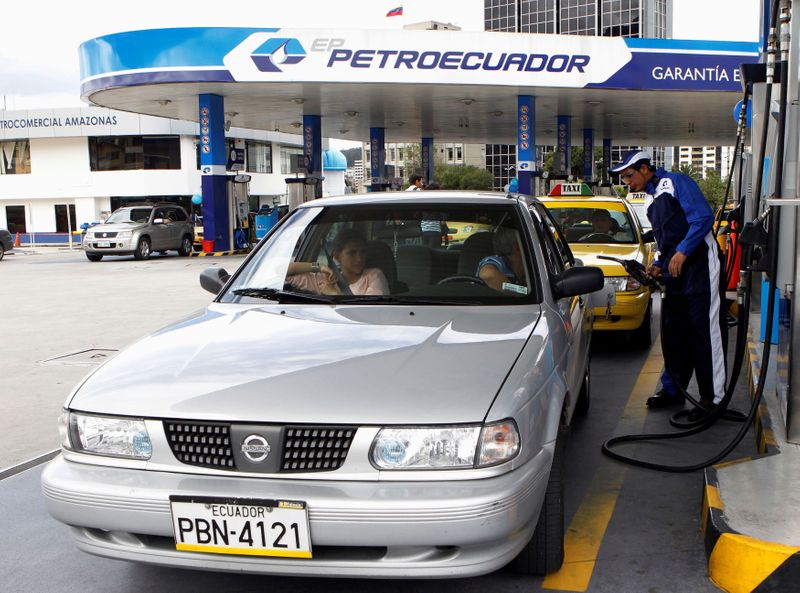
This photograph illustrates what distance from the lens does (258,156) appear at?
54031 mm

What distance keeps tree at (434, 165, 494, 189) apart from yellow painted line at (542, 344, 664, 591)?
82.1 metres

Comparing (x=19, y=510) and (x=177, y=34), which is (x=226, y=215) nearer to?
(x=177, y=34)

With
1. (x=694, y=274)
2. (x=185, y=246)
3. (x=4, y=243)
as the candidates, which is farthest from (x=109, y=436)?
(x=4, y=243)

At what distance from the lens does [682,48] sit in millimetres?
23281

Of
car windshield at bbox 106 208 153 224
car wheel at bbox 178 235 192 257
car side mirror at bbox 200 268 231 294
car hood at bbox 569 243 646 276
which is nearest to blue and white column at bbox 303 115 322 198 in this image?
car wheel at bbox 178 235 192 257

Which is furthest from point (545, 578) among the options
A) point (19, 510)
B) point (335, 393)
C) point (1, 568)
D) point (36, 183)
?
point (36, 183)

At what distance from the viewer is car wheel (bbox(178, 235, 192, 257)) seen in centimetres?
2694

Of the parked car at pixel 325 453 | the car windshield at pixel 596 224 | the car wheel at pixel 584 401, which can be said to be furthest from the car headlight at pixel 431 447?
the car windshield at pixel 596 224

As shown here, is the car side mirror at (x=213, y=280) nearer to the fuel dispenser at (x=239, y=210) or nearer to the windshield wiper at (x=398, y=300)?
the windshield wiper at (x=398, y=300)

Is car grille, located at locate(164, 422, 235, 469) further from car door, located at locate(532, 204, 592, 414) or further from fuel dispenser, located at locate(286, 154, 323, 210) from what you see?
fuel dispenser, located at locate(286, 154, 323, 210)

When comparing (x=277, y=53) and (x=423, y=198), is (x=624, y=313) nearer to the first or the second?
(x=423, y=198)

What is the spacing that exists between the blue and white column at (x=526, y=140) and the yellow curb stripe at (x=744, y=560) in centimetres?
2217

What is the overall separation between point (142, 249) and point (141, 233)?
0.48 m

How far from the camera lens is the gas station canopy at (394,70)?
21297mm
